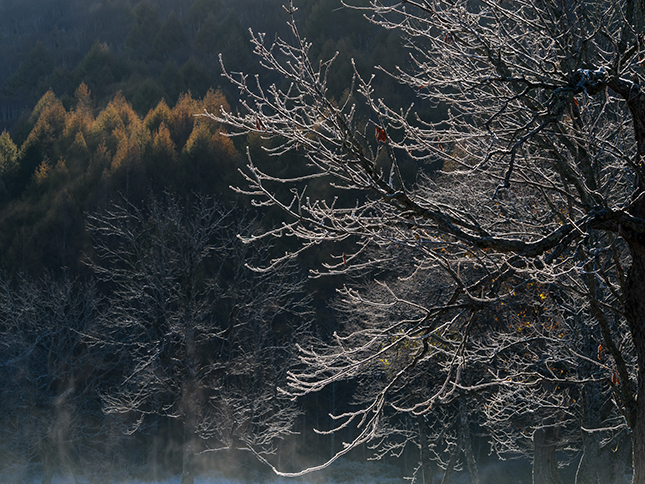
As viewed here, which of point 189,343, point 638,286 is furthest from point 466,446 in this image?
point 638,286

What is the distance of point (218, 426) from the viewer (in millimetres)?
17250

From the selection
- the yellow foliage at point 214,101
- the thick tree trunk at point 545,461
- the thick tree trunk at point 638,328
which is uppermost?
the thick tree trunk at point 638,328

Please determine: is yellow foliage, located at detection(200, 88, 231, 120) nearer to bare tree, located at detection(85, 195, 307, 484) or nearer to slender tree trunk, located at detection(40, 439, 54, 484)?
bare tree, located at detection(85, 195, 307, 484)

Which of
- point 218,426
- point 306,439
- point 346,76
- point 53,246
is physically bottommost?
point 306,439

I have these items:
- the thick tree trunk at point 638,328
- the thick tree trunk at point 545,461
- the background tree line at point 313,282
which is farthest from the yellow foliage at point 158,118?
the thick tree trunk at point 638,328

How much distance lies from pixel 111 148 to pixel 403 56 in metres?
18.3

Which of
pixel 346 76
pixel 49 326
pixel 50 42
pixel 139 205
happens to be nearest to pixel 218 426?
pixel 49 326

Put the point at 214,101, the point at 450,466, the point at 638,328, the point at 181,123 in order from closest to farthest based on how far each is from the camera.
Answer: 1. the point at 638,328
2. the point at 450,466
3. the point at 181,123
4. the point at 214,101

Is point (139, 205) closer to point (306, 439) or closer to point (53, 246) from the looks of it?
point (53, 246)

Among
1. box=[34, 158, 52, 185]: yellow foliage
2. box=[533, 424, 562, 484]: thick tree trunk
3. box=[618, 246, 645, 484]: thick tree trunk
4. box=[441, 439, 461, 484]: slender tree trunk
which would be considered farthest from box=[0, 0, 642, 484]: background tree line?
box=[441, 439, 461, 484]: slender tree trunk

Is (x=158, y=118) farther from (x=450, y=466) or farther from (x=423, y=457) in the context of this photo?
(x=450, y=466)

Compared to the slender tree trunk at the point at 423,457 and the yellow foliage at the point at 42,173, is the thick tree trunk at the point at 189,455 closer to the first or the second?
the slender tree trunk at the point at 423,457

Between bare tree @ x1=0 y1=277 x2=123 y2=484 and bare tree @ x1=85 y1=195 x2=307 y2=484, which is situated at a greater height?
bare tree @ x1=85 y1=195 x2=307 y2=484

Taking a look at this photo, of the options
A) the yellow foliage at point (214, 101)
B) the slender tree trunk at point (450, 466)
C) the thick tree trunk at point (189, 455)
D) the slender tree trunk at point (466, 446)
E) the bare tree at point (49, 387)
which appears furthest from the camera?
the yellow foliage at point (214, 101)
